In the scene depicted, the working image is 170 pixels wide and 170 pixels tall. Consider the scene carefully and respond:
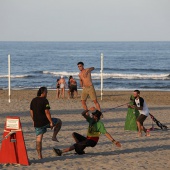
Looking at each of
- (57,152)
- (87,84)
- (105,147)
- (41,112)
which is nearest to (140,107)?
(105,147)

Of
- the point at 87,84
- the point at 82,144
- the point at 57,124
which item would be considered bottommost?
the point at 82,144

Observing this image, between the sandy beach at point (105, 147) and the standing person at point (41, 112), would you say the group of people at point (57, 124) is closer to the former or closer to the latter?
the standing person at point (41, 112)

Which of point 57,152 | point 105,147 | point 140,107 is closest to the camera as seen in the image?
point 57,152

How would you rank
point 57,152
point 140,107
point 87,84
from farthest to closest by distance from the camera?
point 87,84 → point 140,107 → point 57,152

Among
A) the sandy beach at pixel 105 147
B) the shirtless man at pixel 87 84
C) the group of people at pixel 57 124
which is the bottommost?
the sandy beach at pixel 105 147

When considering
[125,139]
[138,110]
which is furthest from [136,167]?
[138,110]

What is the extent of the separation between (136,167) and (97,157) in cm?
115

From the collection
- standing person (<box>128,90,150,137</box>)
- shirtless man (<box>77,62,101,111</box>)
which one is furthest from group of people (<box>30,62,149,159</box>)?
shirtless man (<box>77,62,101,111</box>)

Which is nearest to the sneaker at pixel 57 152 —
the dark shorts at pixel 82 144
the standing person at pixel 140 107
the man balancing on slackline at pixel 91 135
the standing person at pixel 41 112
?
the man balancing on slackline at pixel 91 135

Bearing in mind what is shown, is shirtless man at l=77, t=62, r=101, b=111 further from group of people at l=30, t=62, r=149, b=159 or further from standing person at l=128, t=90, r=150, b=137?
group of people at l=30, t=62, r=149, b=159

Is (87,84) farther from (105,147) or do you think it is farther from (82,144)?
(82,144)

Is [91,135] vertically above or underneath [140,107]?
underneath

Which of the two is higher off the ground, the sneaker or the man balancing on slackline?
the man balancing on slackline

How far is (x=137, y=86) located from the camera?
39.1 meters
